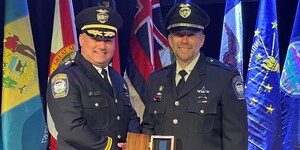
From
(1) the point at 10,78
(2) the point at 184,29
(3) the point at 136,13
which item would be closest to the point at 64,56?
(1) the point at 10,78

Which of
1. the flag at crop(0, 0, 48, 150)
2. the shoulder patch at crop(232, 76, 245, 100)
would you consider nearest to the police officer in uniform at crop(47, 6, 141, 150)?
the shoulder patch at crop(232, 76, 245, 100)

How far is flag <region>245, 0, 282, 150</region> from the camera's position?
276 cm

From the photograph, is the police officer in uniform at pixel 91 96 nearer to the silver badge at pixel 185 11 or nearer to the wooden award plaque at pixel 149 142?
the wooden award plaque at pixel 149 142

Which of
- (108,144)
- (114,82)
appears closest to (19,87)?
(114,82)

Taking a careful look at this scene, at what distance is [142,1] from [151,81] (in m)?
1.10

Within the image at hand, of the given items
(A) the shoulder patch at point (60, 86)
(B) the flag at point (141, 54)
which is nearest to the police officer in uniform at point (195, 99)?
(A) the shoulder patch at point (60, 86)

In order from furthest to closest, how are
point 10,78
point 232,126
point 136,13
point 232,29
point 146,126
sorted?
point 136,13 < point 232,29 < point 10,78 < point 146,126 < point 232,126

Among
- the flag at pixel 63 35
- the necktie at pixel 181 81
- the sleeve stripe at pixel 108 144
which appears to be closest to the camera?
the sleeve stripe at pixel 108 144

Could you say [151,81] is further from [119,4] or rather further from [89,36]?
[119,4]

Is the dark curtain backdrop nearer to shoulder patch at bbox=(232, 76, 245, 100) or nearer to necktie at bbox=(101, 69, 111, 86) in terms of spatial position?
necktie at bbox=(101, 69, 111, 86)

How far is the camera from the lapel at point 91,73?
6.24 feet

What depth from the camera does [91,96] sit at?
1853 millimetres

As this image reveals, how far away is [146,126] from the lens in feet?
6.56

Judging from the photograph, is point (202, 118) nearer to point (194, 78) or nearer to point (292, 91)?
point (194, 78)
